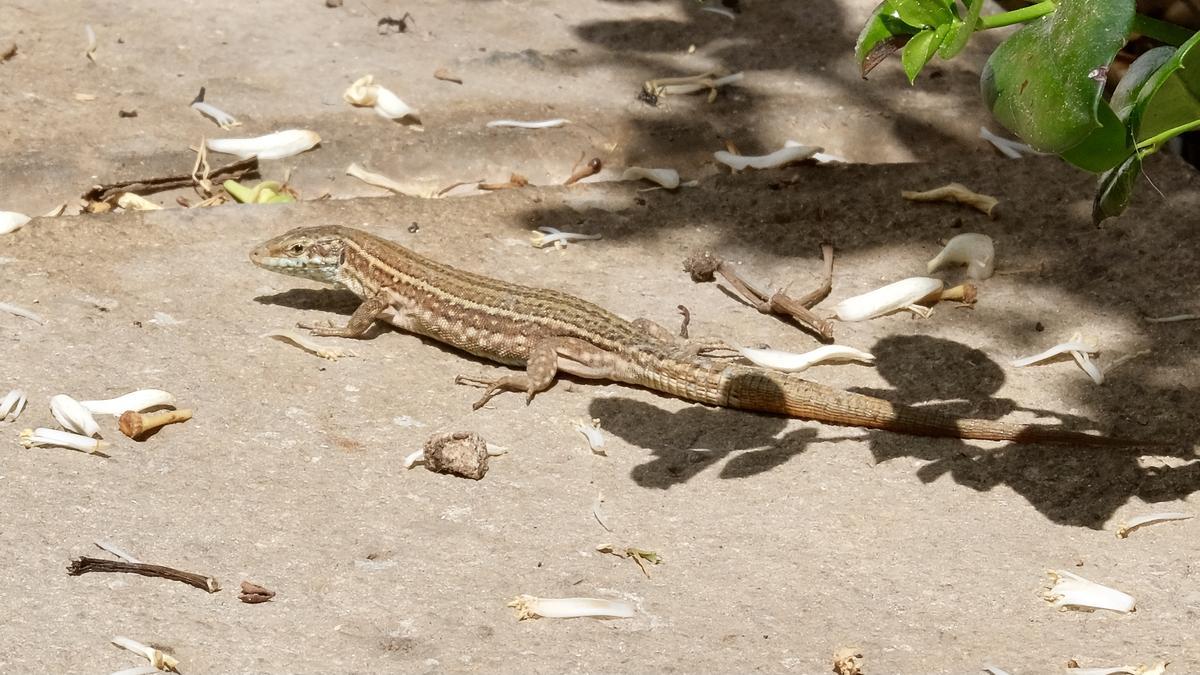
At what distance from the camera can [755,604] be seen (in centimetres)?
380

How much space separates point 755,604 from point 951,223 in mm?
3147

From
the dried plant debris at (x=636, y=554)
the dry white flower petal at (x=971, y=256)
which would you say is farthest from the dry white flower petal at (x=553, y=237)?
the dried plant debris at (x=636, y=554)

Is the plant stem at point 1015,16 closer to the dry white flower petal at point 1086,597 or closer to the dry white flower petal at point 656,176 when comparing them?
the dry white flower petal at point 1086,597

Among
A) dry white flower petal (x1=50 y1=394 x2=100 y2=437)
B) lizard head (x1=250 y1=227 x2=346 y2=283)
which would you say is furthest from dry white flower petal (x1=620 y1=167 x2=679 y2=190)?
dry white flower petal (x1=50 y1=394 x2=100 y2=437)

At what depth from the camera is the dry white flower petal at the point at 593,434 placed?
4656 mm

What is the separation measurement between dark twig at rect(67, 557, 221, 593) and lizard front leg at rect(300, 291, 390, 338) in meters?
1.89

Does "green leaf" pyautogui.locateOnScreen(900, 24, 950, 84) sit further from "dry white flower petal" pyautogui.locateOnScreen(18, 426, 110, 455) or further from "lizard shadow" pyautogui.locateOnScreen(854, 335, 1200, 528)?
"dry white flower petal" pyautogui.locateOnScreen(18, 426, 110, 455)

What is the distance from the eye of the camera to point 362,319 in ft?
18.1

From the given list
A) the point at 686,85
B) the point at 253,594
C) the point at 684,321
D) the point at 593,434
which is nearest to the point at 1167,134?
the point at 593,434

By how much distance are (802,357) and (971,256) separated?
118cm

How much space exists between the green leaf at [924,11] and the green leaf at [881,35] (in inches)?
3.6

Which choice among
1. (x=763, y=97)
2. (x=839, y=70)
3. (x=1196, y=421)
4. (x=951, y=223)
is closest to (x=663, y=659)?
(x=1196, y=421)

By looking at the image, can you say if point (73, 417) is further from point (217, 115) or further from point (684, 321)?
point (217, 115)

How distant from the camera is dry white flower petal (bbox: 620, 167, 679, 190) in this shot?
22.1 feet
